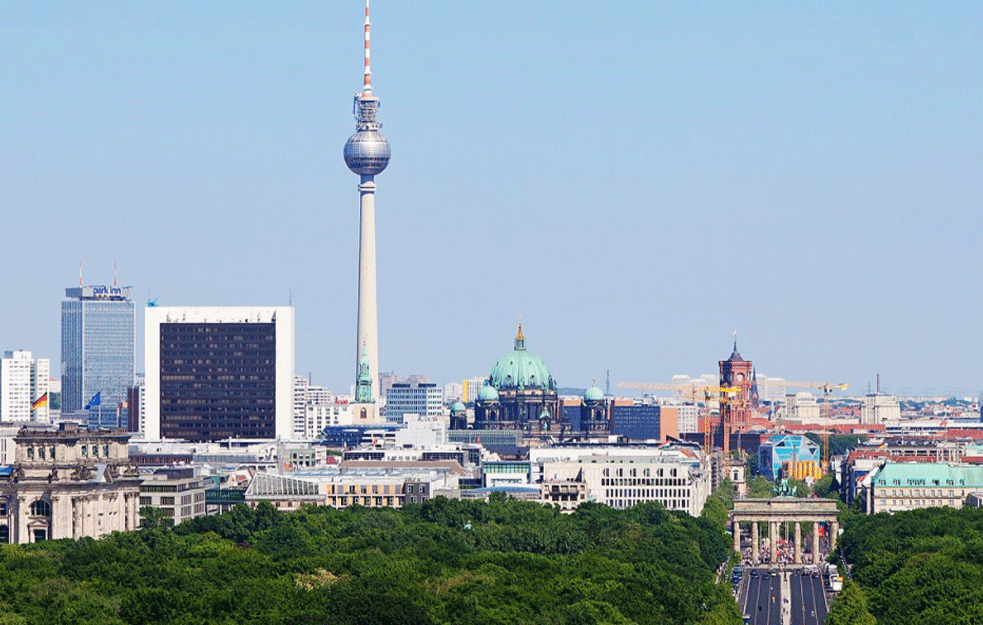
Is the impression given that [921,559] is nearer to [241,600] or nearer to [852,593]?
[852,593]

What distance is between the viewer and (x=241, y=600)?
A: 146 meters

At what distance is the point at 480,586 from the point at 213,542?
4429 cm

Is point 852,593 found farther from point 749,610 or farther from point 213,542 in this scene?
point 213,542

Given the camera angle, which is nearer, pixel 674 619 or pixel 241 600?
pixel 241 600

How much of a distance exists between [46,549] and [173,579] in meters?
34.6

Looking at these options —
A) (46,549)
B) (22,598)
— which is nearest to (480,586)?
(22,598)

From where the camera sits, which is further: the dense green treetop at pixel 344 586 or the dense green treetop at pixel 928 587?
the dense green treetop at pixel 928 587

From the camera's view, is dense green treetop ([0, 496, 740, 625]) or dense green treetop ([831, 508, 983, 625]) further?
dense green treetop ([831, 508, 983, 625])

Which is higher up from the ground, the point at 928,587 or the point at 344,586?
the point at 344,586

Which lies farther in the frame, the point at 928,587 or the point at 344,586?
the point at 928,587

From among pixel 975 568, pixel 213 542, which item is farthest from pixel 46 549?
pixel 975 568

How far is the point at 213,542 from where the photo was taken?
656ft

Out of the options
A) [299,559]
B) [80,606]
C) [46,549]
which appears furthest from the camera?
[46,549]

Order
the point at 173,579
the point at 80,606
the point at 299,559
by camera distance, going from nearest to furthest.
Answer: the point at 80,606, the point at 173,579, the point at 299,559
